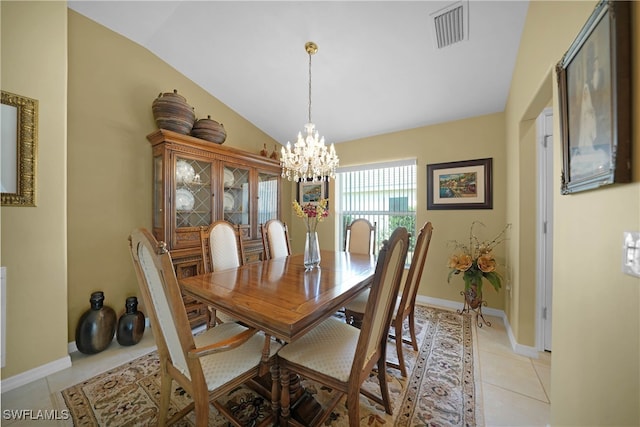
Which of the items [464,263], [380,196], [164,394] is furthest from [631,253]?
[380,196]

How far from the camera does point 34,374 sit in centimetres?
168

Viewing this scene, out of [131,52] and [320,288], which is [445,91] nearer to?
[320,288]

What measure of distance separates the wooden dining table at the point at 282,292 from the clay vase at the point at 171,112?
1.71 metres

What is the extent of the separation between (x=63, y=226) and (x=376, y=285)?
238 cm

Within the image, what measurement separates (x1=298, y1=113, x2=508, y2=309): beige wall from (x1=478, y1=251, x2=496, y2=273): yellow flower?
1.28 feet

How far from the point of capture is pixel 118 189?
2361 millimetres

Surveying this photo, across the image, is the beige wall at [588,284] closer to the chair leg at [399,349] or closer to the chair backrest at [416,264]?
the chair backrest at [416,264]

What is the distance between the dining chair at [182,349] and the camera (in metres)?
0.90

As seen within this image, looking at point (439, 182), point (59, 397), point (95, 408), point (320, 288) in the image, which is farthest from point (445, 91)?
point (59, 397)

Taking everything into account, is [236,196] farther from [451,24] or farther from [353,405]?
[451,24]

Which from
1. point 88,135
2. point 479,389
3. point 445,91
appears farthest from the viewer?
point 445,91

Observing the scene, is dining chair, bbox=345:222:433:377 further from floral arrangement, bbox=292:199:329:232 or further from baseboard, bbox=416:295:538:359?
baseboard, bbox=416:295:538:359

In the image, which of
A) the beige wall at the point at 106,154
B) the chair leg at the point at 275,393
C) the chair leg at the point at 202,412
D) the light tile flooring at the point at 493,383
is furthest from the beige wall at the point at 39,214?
the chair leg at the point at 275,393

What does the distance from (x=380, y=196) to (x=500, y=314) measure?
6.72 ft
